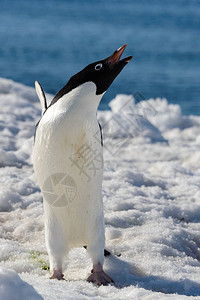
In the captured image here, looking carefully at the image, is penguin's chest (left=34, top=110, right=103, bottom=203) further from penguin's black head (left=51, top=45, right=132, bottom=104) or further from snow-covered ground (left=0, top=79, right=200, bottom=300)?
snow-covered ground (left=0, top=79, right=200, bottom=300)

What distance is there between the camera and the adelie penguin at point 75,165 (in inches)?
116

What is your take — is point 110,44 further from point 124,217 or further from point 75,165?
point 75,165

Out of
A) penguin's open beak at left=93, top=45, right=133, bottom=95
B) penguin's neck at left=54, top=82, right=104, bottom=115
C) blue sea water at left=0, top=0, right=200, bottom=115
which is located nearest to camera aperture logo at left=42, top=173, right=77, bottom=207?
penguin's neck at left=54, top=82, right=104, bottom=115

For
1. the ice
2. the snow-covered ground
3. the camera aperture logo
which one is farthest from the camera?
the camera aperture logo

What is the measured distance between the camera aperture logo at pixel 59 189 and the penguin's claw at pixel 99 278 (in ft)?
1.32

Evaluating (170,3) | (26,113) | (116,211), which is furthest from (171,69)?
(170,3)

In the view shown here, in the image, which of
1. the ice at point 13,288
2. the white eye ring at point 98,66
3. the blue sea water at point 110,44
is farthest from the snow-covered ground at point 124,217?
the blue sea water at point 110,44

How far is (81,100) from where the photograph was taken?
2.94 meters

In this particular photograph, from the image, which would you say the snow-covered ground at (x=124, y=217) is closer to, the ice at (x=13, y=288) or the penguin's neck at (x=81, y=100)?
the ice at (x=13, y=288)

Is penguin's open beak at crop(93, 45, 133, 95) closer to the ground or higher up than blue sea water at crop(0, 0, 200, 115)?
closer to the ground

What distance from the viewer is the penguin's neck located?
2930mm

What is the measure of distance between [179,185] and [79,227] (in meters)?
2.56

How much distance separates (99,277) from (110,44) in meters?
23.2

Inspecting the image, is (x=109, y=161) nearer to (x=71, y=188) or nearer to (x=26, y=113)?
(x=26, y=113)
